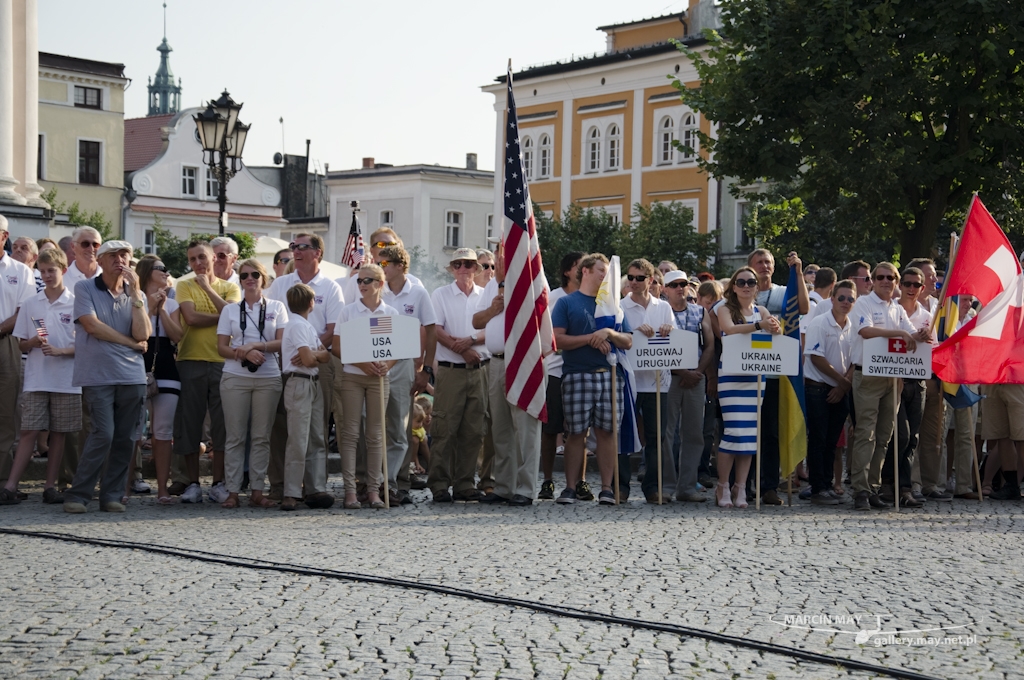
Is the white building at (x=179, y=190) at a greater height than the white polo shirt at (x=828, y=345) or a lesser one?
greater

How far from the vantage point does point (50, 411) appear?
39.0 ft

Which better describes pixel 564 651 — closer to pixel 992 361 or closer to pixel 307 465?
pixel 307 465

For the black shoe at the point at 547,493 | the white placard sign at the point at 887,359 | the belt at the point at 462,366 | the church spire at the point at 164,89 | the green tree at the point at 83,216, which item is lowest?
the black shoe at the point at 547,493

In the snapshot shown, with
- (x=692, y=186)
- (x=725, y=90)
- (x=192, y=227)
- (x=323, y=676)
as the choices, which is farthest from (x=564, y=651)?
(x=192, y=227)

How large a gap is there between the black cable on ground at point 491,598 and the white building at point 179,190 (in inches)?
2614

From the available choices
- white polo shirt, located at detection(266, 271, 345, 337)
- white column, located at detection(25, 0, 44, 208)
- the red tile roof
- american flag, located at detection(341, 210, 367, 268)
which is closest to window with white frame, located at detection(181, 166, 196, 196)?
the red tile roof

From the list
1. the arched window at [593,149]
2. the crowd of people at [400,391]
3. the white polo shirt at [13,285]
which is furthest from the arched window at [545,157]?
the white polo shirt at [13,285]

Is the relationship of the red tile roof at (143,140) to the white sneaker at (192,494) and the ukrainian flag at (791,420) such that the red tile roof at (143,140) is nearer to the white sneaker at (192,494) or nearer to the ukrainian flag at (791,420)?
the white sneaker at (192,494)

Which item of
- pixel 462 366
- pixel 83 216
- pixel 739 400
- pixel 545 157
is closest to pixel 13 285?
pixel 462 366

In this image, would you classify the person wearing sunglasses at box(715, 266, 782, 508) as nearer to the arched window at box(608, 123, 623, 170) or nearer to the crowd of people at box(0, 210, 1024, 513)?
the crowd of people at box(0, 210, 1024, 513)

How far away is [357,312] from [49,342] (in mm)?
2596

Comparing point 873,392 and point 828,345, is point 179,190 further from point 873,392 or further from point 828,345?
point 873,392

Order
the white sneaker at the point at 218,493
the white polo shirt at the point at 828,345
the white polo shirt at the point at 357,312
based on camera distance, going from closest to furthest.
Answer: the white polo shirt at the point at 357,312, the white sneaker at the point at 218,493, the white polo shirt at the point at 828,345

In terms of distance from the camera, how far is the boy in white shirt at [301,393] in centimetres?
1159
